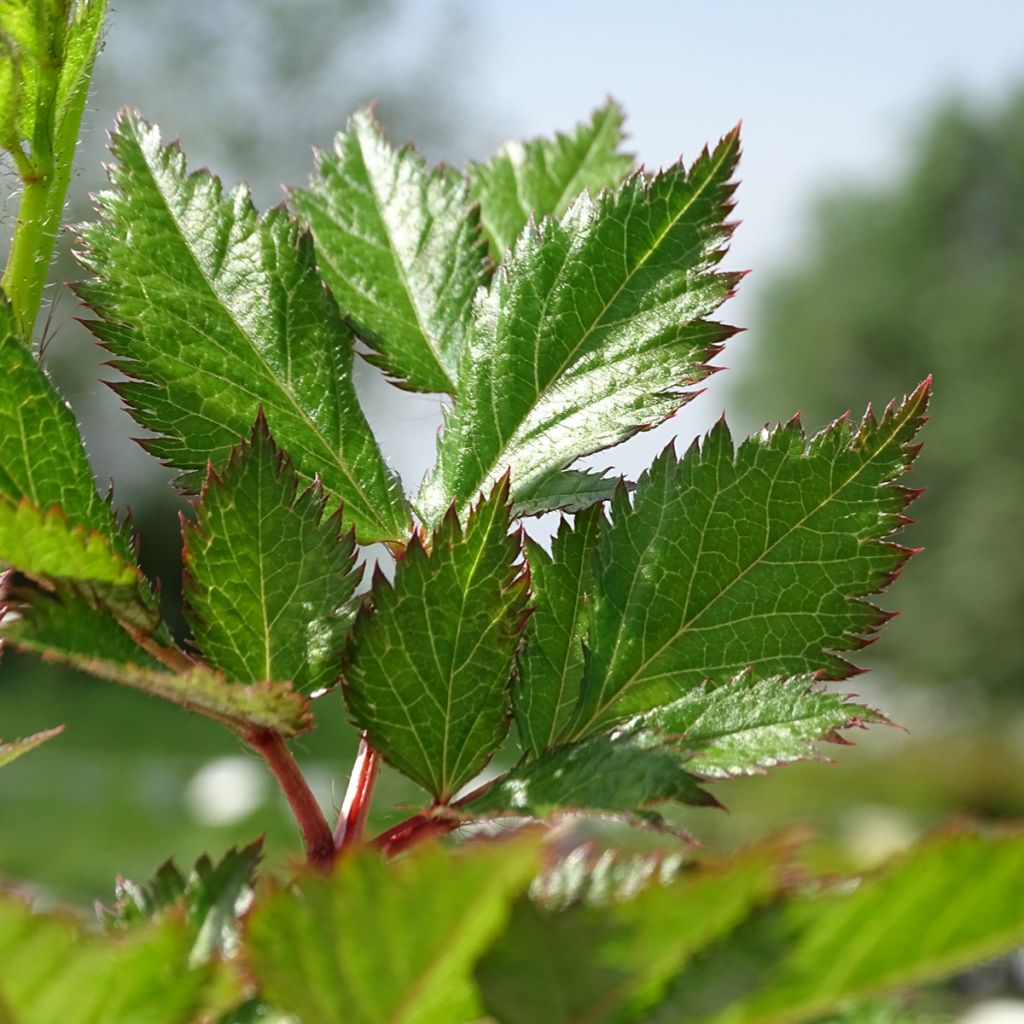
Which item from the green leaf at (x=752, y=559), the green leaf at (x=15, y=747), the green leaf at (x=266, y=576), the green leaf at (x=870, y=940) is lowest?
the green leaf at (x=870, y=940)

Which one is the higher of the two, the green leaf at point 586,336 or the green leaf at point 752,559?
the green leaf at point 586,336

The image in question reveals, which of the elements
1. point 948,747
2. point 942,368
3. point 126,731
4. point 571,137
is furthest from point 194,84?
point 571,137

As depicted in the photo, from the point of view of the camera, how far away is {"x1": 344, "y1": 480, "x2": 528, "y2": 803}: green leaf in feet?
1.23

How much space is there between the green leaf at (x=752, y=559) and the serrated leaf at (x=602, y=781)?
0.18 feet

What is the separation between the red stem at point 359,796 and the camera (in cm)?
38

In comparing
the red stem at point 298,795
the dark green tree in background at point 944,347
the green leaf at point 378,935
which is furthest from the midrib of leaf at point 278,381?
the dark green tree in background at point 944,347

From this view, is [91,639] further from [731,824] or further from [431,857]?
[731,824]

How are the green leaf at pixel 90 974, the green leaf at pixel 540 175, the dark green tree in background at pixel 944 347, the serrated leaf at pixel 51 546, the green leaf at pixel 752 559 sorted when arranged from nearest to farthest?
the green leaf at pixel 90 974
the serrated leaf at pixel 51 546
the green leaf at pixel 752 559
the green leaf at pixel 540 175
the dark green tree in background at pixel 944 347

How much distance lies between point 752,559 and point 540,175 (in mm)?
256

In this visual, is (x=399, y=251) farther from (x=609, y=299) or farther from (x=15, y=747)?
(x=15, y=747)

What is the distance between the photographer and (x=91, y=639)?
34 cm

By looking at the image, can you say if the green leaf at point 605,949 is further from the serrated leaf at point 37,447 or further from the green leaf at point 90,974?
the serrated leaf at point 37,447

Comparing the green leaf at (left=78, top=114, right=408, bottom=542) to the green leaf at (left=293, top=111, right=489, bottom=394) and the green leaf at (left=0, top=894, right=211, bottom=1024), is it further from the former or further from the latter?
the green leaf at (left=0, top=894, right=211, bottom=1024)

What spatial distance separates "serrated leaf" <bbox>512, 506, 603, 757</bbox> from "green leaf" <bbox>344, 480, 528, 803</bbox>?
0.02m
